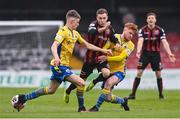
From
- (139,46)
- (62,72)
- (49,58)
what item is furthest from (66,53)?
(49,58)

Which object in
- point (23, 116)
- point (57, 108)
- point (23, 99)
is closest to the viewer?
point (23, 116)

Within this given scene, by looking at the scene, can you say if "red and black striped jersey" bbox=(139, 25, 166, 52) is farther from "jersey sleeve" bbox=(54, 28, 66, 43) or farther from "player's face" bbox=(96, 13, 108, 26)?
"jersey sleeve" bbox=(54, 28, 66, 43)

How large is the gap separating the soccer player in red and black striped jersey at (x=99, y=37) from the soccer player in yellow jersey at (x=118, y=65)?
0.16 m

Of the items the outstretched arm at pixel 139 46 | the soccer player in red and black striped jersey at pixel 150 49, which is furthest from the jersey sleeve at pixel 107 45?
the soccer player in red and black striped jersey at pixel 150 49

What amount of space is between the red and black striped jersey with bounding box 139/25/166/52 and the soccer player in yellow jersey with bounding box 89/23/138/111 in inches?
148

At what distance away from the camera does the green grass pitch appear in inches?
569

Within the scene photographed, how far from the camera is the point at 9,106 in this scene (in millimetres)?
17250

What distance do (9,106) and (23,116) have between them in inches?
121

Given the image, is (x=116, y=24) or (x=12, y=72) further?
(x=116, y=24)

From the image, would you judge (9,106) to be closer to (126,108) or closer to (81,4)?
(126,108)

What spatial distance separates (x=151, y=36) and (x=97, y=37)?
4.05 m

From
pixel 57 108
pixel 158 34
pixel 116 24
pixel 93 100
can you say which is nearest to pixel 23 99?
pixel 57 108

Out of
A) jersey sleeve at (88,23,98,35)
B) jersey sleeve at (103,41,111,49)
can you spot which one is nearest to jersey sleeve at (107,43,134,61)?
jersey sleeve at (103,41,111,49)

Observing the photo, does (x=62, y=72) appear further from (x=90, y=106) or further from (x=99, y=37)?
(x=90, y=106)
